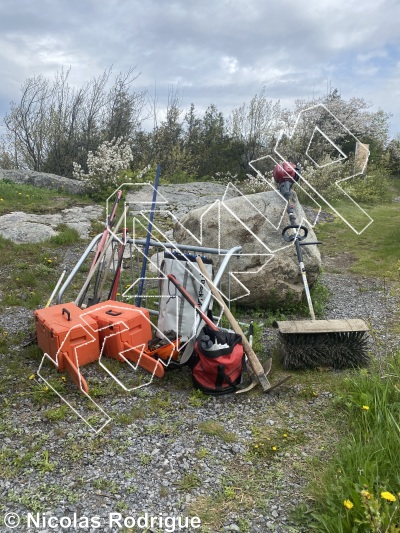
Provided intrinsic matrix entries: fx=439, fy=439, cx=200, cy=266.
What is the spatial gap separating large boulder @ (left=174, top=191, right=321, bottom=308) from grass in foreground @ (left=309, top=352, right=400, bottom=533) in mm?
2150

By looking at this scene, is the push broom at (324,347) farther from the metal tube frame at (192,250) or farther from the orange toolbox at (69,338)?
the orange toolbox at (69,338)

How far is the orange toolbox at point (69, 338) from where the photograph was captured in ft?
12.6

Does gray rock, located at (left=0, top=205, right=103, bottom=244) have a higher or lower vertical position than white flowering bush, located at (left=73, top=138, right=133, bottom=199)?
lower

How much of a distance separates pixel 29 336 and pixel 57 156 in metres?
14.0

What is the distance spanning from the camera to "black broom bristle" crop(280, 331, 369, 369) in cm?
418

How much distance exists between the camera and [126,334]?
4172 millimetres

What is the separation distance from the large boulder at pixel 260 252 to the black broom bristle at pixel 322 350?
1524 millimetres

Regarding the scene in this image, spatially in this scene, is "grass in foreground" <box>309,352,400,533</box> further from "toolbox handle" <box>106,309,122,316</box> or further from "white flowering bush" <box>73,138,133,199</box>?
"white flowering bush" <box>73,138,133,199</box>

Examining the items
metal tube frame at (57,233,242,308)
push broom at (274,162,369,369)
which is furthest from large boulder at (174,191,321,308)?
push broom at (274,162,369,369)

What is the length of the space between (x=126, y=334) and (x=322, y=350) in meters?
1.88

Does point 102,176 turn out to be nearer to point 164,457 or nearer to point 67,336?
point 67,336

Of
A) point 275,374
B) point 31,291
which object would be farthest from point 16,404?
point 31,291

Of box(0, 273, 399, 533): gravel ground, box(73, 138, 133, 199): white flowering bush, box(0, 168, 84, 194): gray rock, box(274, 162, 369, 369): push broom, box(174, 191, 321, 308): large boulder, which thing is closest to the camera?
box(0, 273, 399, 533): gravel ground

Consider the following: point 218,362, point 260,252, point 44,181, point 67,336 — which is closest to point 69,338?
point 67,336
